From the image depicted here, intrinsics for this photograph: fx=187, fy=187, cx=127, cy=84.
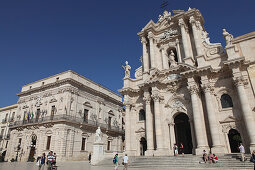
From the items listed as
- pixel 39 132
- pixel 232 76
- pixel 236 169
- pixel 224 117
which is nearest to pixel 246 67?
pixel 232 76

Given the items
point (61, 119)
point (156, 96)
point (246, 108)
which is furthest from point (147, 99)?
point (61, 119)

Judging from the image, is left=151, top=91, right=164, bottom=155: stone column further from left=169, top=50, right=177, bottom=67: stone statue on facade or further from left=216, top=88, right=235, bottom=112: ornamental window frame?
left=216, top=88, right=235, bottom=112: ornamental window frame

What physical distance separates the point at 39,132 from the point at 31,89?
732cm

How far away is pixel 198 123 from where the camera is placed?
1466 centimetres

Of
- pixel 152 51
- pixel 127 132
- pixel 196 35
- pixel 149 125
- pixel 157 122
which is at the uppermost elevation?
pixel 196 35

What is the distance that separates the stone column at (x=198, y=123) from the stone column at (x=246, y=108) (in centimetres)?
297

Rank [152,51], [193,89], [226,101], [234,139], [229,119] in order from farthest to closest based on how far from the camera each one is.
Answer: [152,51] → [193,89] → [226,101] → [229,119] → [234,139]

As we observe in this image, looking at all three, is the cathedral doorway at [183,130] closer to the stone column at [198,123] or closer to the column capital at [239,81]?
the stone column at [198,123]

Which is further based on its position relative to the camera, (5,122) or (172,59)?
(5,122)

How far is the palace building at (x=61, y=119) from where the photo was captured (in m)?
22.9

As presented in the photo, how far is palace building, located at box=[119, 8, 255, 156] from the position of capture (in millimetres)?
14141

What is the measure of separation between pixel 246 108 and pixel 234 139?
257 cm

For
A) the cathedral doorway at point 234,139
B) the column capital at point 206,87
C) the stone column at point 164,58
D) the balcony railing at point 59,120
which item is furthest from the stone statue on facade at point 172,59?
the balcony railing at point 59,120

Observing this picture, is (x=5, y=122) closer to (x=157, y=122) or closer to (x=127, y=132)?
(x=127, y=132)
